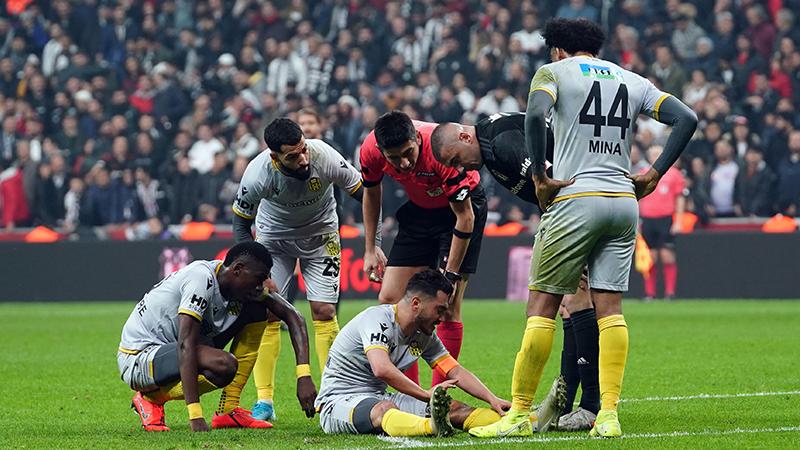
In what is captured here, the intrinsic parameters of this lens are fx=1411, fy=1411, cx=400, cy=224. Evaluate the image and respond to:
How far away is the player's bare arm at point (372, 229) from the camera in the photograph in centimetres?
977

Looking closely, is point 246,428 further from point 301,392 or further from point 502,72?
point 502,72

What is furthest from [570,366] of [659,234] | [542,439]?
[659,234]

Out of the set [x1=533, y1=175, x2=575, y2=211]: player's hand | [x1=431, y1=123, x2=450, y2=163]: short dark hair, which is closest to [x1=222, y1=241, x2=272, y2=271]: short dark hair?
[x1=431, y1=123, x2=450, y2=163]: short dark hair

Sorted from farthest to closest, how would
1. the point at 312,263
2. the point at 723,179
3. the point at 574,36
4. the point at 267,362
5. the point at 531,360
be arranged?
the point at 723,179 → the point at 312,263 → the point at 267,362 → the point at 574,36 → the point at 531,360

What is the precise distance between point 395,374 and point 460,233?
5.21ft

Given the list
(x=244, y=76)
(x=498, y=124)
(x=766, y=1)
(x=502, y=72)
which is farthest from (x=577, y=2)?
(x=498, y=124)

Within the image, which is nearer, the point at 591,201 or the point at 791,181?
the point at 591,201

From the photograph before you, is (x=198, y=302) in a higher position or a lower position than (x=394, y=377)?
higher

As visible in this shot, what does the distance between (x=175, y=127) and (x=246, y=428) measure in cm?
1790

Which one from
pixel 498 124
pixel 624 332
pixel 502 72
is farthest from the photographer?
pixel 502 72

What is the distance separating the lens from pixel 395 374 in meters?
7.86

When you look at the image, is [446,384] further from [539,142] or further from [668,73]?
[668,73]

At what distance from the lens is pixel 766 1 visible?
25.1m

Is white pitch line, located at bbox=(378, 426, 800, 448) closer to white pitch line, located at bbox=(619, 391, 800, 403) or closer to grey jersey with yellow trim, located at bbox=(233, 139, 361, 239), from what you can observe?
white pitch line, located at bbox=(619, 391, 800, 403)
